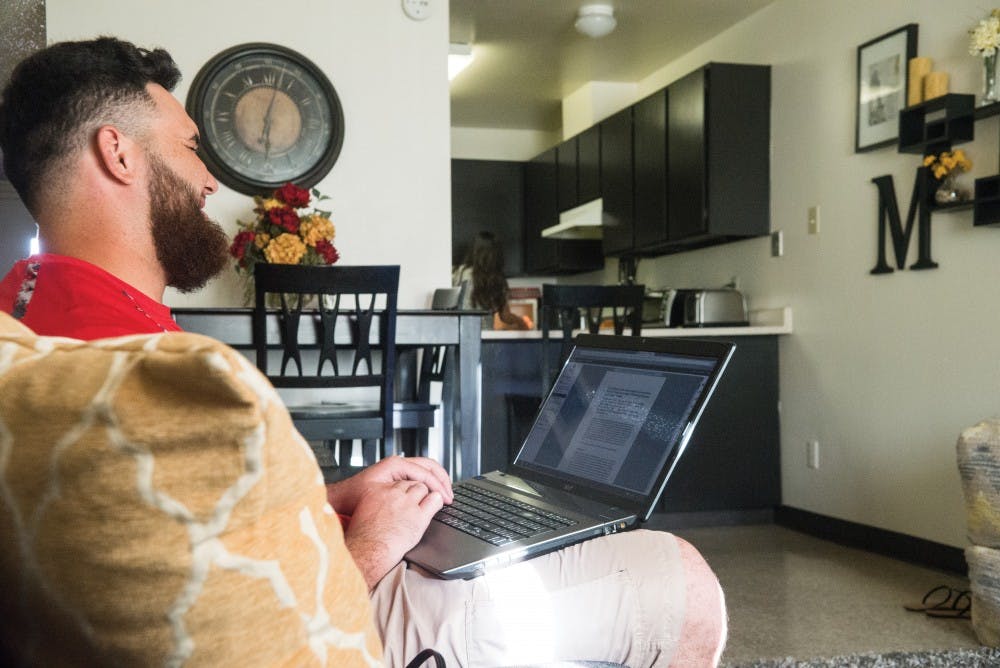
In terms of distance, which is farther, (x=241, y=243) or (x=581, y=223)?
(x=581, y=223)

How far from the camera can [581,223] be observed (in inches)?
223

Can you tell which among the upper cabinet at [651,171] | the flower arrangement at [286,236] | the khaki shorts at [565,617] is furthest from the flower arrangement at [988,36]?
the khaki shorts at [565,617]

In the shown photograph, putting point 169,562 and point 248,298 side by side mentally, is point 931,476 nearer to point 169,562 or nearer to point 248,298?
point 248,298

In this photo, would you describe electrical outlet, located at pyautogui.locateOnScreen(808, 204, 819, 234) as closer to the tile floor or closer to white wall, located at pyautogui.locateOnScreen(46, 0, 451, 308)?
the tile floor

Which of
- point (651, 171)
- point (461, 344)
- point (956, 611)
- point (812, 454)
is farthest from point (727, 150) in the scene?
point (956, 611)

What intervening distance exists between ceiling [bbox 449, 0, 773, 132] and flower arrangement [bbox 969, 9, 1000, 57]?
165 cm

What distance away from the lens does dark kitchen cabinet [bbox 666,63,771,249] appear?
4.36 meters

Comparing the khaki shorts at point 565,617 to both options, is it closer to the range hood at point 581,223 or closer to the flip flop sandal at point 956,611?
the flip flop sandal at point 956,611

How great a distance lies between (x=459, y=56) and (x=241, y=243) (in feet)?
7.87

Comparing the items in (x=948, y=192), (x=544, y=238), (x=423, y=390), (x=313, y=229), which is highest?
(x=544, y=238)

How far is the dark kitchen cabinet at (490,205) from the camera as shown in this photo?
686 centimetres

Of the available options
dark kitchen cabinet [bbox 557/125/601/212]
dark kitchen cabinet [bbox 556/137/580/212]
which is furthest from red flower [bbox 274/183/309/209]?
dark kitchen cabinet [bbox 556/137/580/212]

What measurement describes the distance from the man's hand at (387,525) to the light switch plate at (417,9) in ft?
10.4

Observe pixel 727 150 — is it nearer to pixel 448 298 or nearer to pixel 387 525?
pixel 448 298
